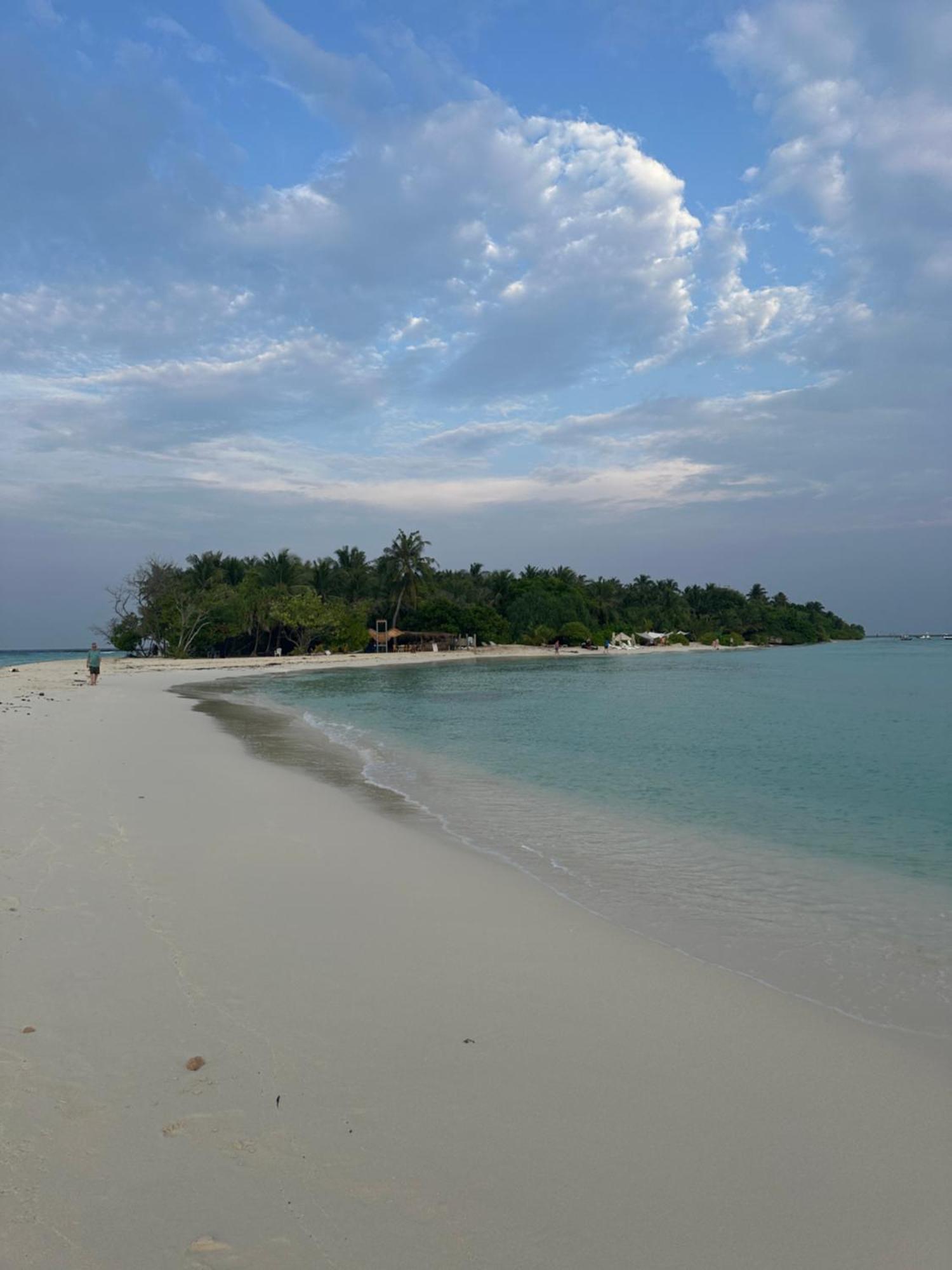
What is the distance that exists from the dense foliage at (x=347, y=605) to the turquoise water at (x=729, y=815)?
35268 mm

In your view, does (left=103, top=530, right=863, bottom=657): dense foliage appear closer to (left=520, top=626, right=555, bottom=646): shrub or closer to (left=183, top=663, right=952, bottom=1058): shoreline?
(left=520, top=626, right=555, bottom=646): shrub

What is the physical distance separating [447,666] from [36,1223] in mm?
58335

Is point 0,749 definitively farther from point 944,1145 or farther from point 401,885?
point 944,1145

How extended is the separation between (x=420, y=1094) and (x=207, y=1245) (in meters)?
1.07

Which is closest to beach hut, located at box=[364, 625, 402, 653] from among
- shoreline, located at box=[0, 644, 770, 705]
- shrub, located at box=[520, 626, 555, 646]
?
shoreline, located at box=[0, 644, 770, 705]

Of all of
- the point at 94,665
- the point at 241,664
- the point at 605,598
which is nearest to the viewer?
the point at 94,665

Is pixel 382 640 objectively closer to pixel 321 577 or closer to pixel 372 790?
pixel 321 577

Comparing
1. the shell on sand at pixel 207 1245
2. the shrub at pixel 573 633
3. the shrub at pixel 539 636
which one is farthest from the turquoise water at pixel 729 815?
the shrub at pixel 573 633

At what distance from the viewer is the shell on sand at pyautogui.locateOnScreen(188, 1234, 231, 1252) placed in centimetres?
244

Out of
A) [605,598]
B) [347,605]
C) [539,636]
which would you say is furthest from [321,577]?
[605,598]

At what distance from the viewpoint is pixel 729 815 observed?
35.2ft

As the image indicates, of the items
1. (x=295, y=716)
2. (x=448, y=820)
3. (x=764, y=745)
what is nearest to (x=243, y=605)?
(x=295, y=716)

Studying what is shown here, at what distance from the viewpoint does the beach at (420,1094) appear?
8.36ft

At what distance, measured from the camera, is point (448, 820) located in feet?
32.1
